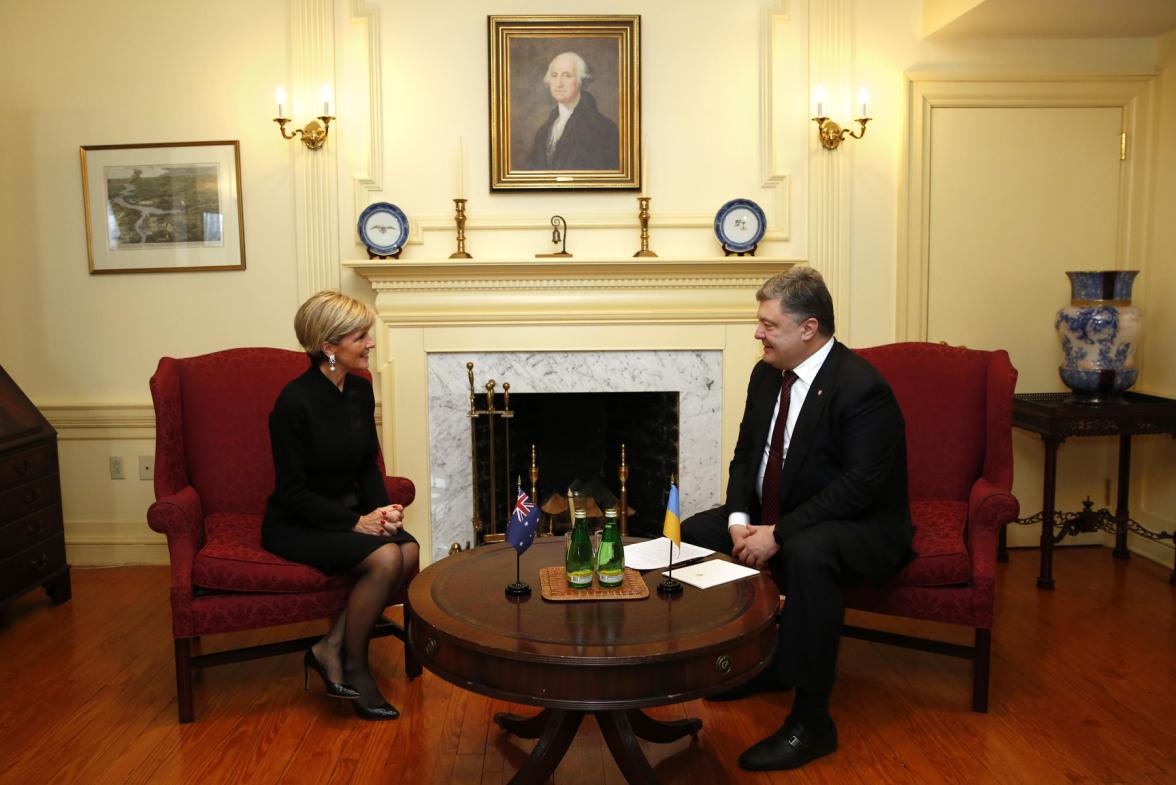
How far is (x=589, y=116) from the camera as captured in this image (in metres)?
4.15

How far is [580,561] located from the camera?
7.72 feet

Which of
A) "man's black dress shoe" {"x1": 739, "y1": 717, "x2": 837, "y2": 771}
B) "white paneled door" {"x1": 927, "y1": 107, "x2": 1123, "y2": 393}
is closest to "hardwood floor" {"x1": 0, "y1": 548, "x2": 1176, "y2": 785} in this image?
"man's black dress shoe" {"x1": 739, "y1": 717, "x2": 837, "y2": 771}

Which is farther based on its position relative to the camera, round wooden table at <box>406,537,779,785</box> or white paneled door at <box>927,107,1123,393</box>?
white paneled door at <box>927,107,1123,393</box>

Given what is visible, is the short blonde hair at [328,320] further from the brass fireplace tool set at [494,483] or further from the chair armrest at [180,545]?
the brass fireplace tool set at [494,483]


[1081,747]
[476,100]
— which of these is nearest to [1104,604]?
[1081,747]

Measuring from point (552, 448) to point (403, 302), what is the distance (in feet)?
3.41

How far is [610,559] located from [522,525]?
0.24 m

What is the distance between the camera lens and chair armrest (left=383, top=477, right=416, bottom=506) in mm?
3312

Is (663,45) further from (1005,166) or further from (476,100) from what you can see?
(1005,166)

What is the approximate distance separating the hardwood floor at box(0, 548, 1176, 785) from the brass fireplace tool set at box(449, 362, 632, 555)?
859 mm

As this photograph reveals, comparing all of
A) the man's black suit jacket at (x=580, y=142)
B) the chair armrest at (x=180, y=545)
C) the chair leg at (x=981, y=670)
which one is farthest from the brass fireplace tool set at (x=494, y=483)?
the chair leg at (x=981, y=670)

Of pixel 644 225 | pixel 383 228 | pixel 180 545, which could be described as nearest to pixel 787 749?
pixel 180 545

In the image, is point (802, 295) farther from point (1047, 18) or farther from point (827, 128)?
point (1047, 18)

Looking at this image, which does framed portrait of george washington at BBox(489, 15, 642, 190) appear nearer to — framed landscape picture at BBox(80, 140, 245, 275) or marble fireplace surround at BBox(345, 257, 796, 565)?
marble fireplace surround at BBox(345, 257, 796, 565)
